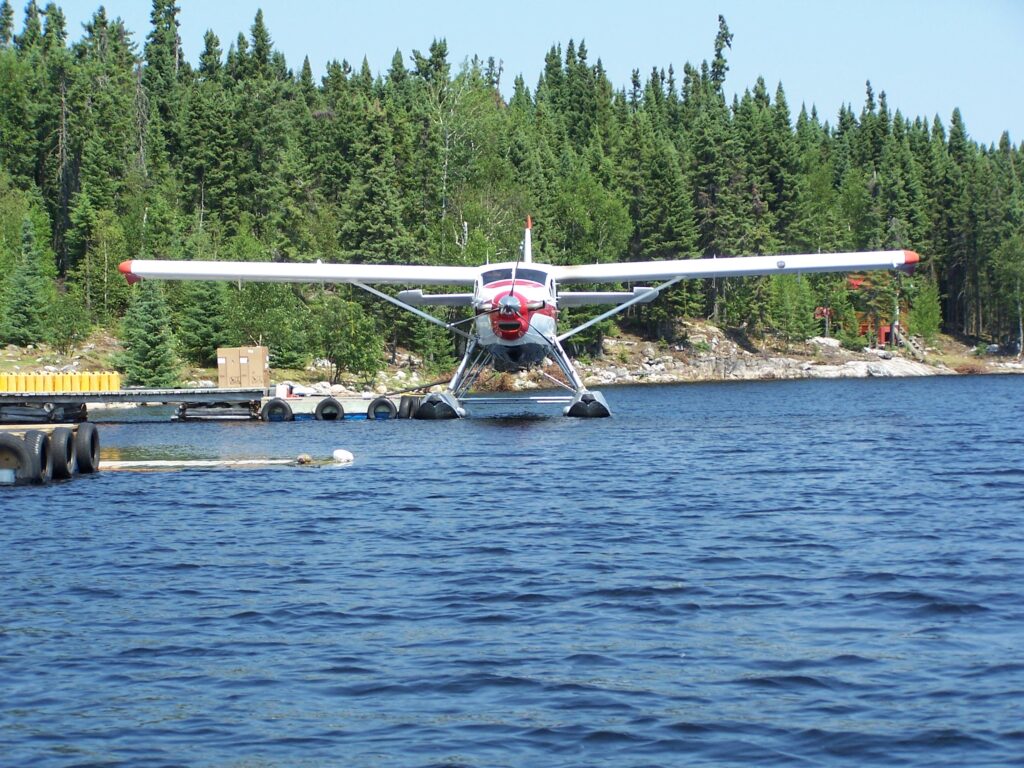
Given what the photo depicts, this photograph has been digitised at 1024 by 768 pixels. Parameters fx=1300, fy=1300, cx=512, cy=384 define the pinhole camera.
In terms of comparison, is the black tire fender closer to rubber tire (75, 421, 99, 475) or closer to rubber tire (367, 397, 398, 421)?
rubber tire (367, 397, 398, 421)

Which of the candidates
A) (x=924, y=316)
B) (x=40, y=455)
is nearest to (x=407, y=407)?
(x=40, y=455)

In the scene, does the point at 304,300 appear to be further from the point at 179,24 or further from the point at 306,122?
the point at 179,24

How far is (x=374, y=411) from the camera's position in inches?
1379

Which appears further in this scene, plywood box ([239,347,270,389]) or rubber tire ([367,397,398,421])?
plywood box ([239,347,270,389])

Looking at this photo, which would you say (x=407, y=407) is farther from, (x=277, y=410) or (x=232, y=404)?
(x=232, y=404)

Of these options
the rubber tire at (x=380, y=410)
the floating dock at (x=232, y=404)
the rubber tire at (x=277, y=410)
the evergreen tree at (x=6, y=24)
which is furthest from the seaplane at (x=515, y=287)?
the evergreen tree at (x=6, y=24)

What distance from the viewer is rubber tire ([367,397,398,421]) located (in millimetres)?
34906

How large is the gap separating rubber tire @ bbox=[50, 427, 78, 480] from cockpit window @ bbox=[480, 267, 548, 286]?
11.6 metres

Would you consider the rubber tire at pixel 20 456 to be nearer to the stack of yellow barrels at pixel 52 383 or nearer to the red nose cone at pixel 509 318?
the red nose cone at pixel 509 318

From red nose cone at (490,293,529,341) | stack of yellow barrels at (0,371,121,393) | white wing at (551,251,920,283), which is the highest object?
white wing at (551,251,920,283)

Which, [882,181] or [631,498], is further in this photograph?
[882,181]

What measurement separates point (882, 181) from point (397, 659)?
90.8 metres

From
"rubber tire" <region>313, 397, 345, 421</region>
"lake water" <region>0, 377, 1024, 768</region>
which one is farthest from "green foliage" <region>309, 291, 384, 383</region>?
"lake water" <region>0, 377, 1024, 768</region>

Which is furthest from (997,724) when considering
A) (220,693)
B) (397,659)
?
(220,693)
